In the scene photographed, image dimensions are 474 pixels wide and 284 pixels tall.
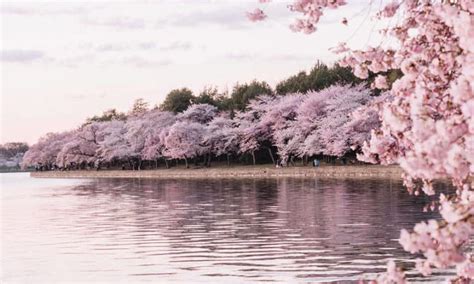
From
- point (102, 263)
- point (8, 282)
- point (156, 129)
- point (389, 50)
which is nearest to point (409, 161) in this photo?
point (389, 50)

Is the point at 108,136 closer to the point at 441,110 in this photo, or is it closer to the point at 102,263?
the point at 102,263

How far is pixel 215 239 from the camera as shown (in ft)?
77.3

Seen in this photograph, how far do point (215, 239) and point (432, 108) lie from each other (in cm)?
1729

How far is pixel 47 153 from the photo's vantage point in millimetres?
130000

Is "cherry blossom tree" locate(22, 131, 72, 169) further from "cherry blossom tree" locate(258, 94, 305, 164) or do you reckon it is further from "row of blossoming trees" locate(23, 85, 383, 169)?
"cherry blossom tree" locate(258, 94, 305, 164)

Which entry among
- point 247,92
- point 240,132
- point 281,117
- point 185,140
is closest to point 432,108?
point 281,117

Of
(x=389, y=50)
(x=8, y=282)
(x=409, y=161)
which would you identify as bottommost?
(x=8, y=282)

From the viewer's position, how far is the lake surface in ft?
57.7

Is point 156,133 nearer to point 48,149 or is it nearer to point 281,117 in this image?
point 281,117

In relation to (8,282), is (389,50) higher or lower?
higher

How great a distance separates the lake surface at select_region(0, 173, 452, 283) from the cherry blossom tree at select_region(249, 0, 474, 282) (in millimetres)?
7755

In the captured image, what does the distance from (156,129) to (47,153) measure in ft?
114

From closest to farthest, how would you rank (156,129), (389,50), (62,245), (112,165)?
1. (389,50)
2. (62,245)
3. (156,129)
4. (112,165)

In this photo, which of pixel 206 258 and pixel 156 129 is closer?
pixel 206 258
